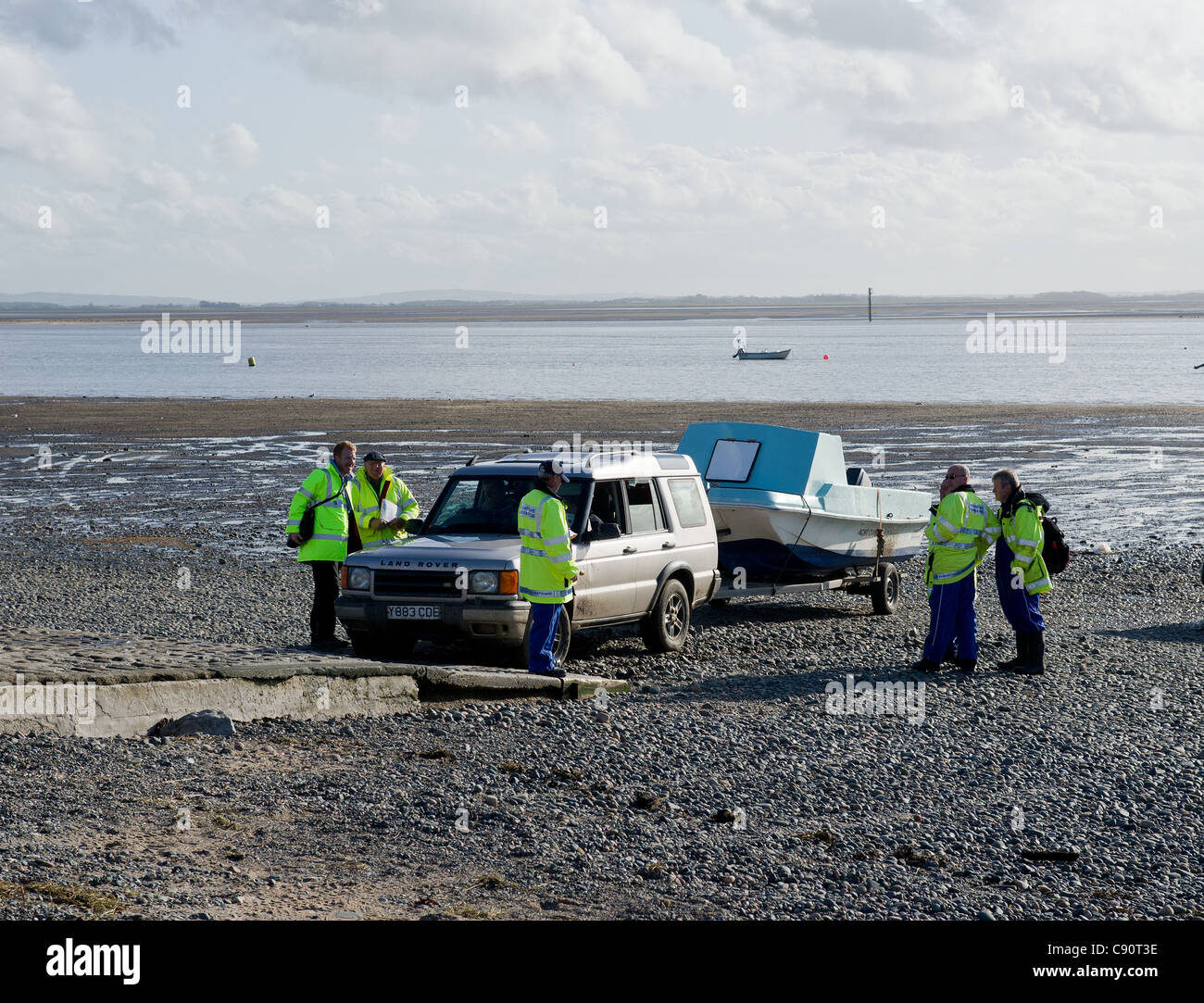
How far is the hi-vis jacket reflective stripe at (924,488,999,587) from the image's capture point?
13148mm

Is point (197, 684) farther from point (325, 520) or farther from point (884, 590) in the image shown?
point (884, 590)

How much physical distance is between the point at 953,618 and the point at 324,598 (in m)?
5.99

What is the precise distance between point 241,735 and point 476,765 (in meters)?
1.75

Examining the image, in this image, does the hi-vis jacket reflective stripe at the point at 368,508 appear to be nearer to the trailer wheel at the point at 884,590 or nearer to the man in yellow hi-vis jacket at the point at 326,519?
the man in yellow hi-vis jacket at the point at 326,519

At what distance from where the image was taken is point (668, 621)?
1424cm

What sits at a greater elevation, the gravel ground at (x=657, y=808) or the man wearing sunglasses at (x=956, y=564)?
the man wearing sunglasses at (x=956, y=564)

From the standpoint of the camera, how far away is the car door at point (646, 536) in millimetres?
13711

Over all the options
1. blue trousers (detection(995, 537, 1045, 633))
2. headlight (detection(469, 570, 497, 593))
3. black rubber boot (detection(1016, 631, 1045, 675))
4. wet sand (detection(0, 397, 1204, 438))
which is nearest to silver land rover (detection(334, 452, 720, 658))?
headlight (detection(469, 570, 497, 593))

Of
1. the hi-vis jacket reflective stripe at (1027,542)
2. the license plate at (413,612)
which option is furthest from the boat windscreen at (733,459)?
the license plate at (413,612)

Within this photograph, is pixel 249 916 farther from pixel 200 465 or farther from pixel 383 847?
pixel 200 465

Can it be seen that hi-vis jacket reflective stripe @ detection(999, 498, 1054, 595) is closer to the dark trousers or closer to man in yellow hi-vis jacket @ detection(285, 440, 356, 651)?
man in yellow hi-vis jacket @ detection(285, 440, 356, 651)

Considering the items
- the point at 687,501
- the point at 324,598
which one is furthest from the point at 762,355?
the point at 324,598

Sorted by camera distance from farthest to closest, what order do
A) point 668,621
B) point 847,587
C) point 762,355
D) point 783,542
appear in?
1. point 762,355
2. point 847,587
3. point 783,542
4. point 668,621

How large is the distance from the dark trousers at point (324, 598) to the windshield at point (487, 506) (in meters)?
0.98
